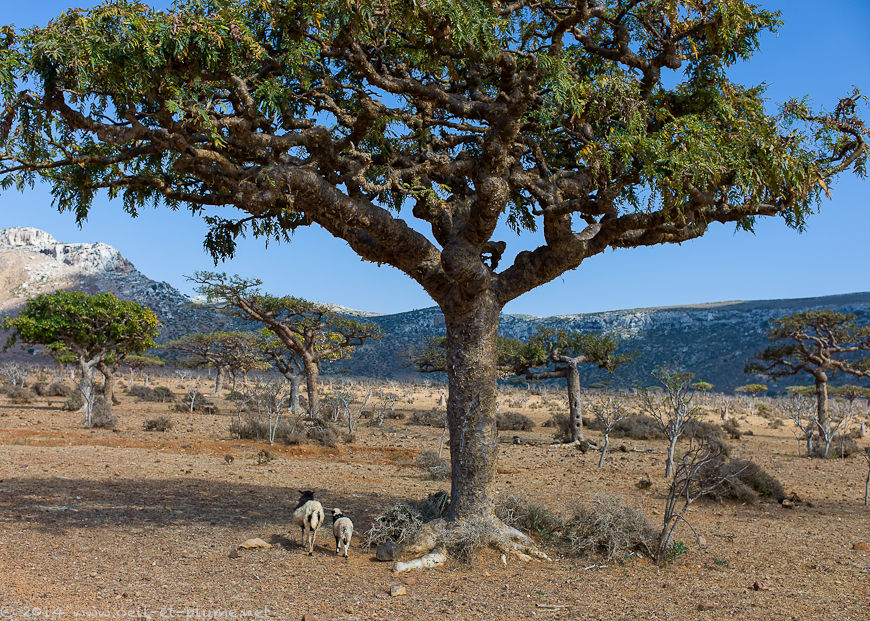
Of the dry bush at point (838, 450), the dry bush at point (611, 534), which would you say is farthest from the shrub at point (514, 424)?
the dry bush at point (611, 534)

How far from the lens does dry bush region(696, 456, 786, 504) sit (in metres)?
12.2

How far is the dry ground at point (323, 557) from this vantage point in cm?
548

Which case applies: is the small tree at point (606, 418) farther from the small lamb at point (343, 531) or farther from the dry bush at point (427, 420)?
the small lamb at point (343, 531)

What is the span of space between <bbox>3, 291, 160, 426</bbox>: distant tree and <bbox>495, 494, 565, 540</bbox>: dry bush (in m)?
23.0

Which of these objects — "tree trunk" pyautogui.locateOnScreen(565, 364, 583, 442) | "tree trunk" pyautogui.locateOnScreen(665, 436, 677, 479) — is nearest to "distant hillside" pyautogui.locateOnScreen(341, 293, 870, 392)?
"tree trunk" pyautogui.locateOnScreen(565, 364, 583, 442)

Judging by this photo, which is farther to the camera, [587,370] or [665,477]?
[587,370]

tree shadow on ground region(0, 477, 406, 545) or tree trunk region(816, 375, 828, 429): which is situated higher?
tree trunk region(816, 375, 828, 429)

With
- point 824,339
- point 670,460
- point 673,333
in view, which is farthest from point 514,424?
point 673,333

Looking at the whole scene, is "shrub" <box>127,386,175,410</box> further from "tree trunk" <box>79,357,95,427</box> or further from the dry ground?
the dry ground

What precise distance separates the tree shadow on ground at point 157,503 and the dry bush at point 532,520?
6.99 feet

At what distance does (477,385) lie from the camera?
7605 mm

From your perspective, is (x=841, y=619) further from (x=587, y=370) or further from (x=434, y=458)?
(x=587, y=370)

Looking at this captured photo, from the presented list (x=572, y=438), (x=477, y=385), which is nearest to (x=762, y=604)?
(x=477, y=385)

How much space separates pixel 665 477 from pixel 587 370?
2786 inches
